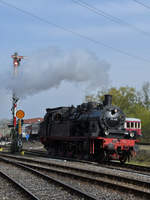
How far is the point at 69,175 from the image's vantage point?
1133 centimetres

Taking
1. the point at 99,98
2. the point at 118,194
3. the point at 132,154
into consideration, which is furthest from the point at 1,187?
the point at 99,98

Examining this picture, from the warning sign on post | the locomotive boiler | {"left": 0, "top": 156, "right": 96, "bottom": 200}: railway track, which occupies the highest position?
the warning sign on post

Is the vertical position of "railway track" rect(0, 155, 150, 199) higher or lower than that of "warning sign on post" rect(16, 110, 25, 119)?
lower

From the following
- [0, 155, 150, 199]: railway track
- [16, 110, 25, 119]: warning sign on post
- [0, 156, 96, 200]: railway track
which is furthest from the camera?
[16, 110, 25, 119]: warning sign on post

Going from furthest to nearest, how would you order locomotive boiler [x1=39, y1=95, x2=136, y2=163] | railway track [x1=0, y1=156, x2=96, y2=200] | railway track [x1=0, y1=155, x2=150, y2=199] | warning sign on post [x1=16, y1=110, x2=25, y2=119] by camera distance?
warning sign on post [x1=16, y1=110, x2=25, y2=119] → locomotive boiler [x1=39, y1=95, x2=136, y2=163] → railway track [x1=0, y1=155, x2=150, y2=199] → railway track [x1=0, y1=156, x2=96, y2=200]

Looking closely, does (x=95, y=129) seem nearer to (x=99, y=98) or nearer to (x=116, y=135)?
(x=116, y=135)

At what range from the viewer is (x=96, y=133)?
57.3ft

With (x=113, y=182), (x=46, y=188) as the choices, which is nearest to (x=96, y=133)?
(x=113, y=182)

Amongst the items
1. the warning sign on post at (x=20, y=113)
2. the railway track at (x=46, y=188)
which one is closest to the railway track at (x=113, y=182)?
the railway track at (x=46, y=188)

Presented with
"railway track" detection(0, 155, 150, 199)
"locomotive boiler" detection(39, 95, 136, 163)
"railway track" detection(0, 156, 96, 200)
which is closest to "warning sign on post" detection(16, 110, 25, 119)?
"locomotive boiler" detection(39, 95, 136, 163)

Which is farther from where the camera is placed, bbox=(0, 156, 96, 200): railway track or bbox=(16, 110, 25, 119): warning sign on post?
bbox=(16, 110, 25, 119): warning sign on post

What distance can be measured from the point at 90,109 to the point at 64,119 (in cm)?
252

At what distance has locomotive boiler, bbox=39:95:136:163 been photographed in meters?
17.5

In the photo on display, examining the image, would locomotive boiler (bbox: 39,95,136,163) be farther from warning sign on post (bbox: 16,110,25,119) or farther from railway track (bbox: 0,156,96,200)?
railway track (bbox: 0,156,96,200)
